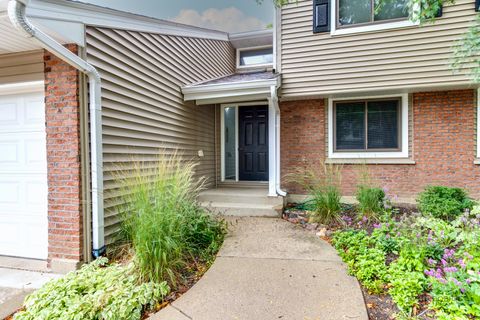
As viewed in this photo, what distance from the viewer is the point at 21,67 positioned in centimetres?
338

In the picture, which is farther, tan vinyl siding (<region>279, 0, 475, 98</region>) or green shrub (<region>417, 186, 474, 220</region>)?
tan vinyl siding (<region>279, 0, 475, 98</region>)

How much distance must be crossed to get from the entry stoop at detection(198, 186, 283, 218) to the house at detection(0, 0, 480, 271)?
0.10 feet

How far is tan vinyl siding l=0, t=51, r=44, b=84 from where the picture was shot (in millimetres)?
3311

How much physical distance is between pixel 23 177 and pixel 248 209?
11.5ft

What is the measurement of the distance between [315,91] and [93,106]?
13.8 feet

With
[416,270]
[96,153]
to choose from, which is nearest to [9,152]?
[96,153]

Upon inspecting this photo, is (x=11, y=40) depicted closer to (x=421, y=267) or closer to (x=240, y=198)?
(x=240, y=198)

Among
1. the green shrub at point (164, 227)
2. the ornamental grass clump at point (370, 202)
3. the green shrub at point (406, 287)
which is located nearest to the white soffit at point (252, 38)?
the ornamental grass clump at point (370, 202)

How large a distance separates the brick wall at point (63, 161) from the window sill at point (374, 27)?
4.76 m

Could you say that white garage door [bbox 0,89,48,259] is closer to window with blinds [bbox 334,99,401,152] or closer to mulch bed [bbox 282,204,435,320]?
mulch bed [bbox 282,204,435,320]

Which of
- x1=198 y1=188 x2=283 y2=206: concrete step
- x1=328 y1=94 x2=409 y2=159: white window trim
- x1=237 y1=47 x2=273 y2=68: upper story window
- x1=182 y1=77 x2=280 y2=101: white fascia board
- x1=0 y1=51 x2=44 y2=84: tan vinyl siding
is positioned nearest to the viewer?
x1=0 y1=51 x2=44 y2=84: tan vinyl siding

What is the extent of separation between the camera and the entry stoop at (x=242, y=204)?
5023 millimetres

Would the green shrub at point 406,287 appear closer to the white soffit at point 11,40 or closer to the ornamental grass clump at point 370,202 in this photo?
the ornamental grass clump at point 370,202

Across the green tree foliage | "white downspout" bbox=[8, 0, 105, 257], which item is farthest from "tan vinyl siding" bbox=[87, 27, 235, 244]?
the green tree foliage
